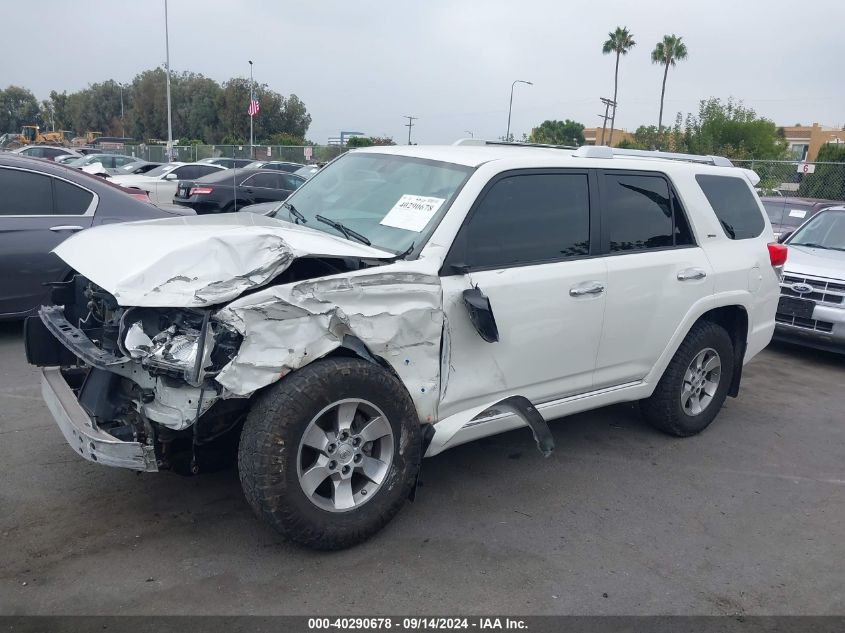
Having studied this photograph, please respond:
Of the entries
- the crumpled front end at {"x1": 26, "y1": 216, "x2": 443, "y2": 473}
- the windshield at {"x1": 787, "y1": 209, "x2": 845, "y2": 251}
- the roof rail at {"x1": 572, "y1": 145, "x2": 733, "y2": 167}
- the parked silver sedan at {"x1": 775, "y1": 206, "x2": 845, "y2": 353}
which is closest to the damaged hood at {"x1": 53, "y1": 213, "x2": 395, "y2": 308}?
the crumpled front end at {"x1": 26, "y1": 216, "x2": 443, "y2": 473}

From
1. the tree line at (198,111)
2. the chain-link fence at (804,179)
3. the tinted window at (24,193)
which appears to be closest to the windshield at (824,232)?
the tinted window at (24,193)

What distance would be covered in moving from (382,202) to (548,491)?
195 cm

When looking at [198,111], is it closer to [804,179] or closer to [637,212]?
[804,179]

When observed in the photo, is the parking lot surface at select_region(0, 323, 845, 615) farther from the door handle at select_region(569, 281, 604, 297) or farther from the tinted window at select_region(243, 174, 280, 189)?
the tinted window at select_region(243, 174, 280, 189)

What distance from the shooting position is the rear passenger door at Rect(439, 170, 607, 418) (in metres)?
3.78

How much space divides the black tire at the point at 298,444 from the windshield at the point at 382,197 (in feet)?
2.70

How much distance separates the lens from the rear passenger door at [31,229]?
244 inches

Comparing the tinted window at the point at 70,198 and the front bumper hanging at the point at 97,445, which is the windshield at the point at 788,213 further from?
the front bumper hanging at the point at 97,445

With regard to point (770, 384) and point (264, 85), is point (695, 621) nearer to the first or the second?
point (770, 384)

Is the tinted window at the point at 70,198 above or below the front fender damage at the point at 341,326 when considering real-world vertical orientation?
above

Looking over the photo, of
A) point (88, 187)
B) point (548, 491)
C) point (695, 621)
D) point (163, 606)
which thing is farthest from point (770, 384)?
point (88, 187)

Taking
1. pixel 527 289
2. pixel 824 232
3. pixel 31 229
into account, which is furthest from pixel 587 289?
pixel 824 232

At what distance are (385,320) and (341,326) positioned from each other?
0.23 metres

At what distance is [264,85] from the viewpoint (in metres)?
62.5
